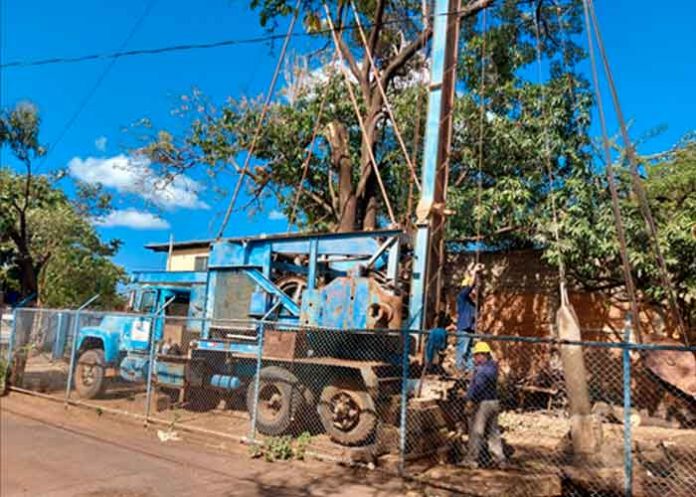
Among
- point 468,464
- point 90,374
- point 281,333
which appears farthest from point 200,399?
point 468,464

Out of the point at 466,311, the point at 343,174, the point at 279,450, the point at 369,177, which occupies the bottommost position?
the point at 279,450

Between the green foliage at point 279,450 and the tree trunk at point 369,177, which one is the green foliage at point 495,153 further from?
the green foliage at point 279,450

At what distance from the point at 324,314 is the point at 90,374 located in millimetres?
6234

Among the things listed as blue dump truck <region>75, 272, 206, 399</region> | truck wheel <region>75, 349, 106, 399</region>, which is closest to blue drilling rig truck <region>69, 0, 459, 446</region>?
blue dump truck <region>75, 272, 206, 399</region>

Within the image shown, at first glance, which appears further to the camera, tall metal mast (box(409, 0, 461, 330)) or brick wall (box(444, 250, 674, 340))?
brick wall (box(444, 250, 674, 340))

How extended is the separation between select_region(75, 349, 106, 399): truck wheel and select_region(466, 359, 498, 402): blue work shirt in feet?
25.8

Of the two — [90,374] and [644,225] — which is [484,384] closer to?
[644,225]

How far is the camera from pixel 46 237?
21875 mm

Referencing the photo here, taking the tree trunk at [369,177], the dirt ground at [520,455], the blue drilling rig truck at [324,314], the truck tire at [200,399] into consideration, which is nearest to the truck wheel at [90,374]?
the dirt ground at [520,455]

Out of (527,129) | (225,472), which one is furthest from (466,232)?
(225,472)

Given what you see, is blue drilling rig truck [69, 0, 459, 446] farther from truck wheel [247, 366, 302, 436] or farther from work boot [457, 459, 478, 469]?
work boot [457, 459, 478, 469]

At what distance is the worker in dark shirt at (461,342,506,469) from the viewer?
7.36 m

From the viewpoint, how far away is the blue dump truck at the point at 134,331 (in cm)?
1135

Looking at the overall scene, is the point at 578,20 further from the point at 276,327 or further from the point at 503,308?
the point at 276,327
